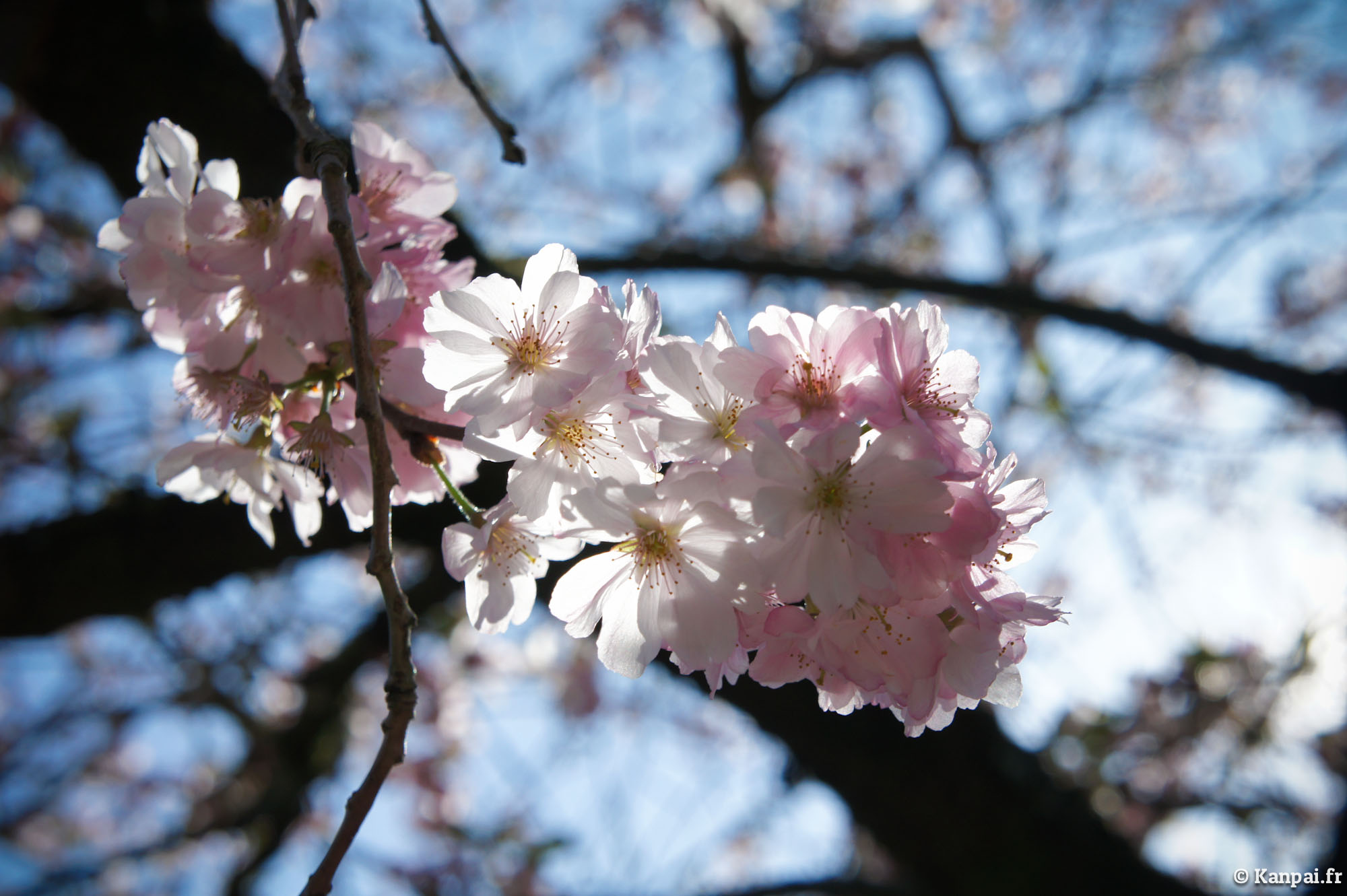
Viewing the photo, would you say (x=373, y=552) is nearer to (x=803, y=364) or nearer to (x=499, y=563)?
(x=499, y=563)

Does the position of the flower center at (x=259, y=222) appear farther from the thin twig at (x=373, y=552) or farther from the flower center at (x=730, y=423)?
the flower center at (x=730, y=423)

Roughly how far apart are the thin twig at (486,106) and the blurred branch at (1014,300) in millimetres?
1368

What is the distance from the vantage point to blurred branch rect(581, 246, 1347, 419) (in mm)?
2711

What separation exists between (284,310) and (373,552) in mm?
456

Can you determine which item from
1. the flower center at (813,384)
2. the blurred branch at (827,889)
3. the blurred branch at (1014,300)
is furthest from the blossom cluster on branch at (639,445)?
the blurred branch at (827,889)

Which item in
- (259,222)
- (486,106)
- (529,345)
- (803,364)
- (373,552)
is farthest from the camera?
(486,106)

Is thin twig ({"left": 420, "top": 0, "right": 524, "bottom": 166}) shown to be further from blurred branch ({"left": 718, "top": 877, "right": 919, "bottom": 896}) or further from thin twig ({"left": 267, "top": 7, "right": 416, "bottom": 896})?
blurred branch ({"left": 718, "top": 877, "right": 919, "bottom": 896})

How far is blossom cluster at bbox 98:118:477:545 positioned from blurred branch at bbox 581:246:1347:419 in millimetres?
1662

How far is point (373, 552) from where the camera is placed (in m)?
0.86

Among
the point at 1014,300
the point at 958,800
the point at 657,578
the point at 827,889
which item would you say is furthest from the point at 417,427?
the point at 827,889

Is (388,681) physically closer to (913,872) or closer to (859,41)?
(913,872)

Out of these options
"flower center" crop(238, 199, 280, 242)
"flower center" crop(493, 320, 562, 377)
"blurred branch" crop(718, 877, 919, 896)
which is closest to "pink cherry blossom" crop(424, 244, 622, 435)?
"flower center" crop(493, 320, 562, 377)

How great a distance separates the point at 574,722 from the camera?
6031 mm

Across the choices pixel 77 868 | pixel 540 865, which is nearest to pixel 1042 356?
pixel 540 865
